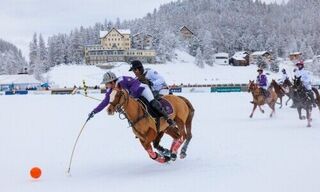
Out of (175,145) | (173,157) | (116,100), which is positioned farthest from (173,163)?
(116,100)

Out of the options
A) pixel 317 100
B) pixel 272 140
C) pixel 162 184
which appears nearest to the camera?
pixel 162 184

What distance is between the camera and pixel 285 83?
2770 cm

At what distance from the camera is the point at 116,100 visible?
29.1 feet

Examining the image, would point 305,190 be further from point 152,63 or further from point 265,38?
point 265,38

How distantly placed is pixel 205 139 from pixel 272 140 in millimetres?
2149

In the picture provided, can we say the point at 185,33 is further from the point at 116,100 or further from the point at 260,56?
the point at 116,100

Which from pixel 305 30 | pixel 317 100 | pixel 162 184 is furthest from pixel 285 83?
pixel 305 30

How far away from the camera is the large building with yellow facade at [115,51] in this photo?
122000 millimetres

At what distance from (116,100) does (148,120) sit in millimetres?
1012

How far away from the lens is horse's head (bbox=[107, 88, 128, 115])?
8.80m

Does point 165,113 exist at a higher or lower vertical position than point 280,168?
higher

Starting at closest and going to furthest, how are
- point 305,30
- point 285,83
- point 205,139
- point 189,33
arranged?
point 205,139 < point 285,83 < point 189,33 < point 305,30

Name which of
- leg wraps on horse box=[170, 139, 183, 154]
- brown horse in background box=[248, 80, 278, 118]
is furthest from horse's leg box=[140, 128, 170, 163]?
brown horse in background box=[248, 80, 278, 118]

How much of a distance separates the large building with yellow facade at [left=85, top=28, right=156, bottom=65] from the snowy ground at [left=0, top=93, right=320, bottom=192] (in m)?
106
